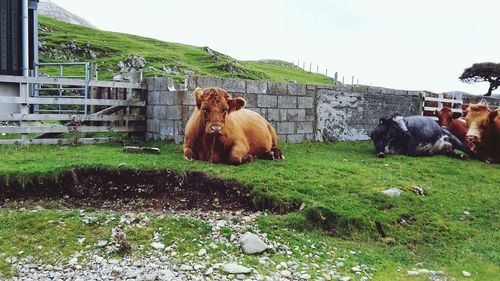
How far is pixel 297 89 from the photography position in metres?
13.8

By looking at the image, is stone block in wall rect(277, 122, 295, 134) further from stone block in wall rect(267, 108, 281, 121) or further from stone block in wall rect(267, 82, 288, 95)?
stone block in wall rect(267, 82, 288, 95)

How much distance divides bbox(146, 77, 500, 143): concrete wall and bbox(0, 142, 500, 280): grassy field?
43.7 inches

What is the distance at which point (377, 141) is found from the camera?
12.7 m

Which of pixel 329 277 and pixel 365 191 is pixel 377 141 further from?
pixel 329 277

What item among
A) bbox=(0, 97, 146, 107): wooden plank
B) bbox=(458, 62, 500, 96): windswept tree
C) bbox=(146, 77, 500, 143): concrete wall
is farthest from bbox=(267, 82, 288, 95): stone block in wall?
bbox=(458, 62, 500, 96): windswept tree

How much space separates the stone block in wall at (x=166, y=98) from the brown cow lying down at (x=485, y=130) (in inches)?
310

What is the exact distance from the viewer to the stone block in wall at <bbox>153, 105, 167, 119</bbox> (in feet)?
38.1

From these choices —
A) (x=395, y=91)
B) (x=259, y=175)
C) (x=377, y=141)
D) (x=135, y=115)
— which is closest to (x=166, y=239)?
(x=259, y=175)

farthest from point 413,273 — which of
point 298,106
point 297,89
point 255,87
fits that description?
point 297,89

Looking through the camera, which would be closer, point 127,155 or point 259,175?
point 259,175

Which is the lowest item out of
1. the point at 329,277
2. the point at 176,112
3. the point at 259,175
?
the point at 329,277

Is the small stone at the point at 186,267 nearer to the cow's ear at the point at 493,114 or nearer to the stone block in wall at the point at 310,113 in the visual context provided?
the stone block in wall at the point at 310,113

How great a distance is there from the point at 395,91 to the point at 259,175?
10.00 metres

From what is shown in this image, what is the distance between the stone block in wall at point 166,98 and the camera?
11.4 meters
